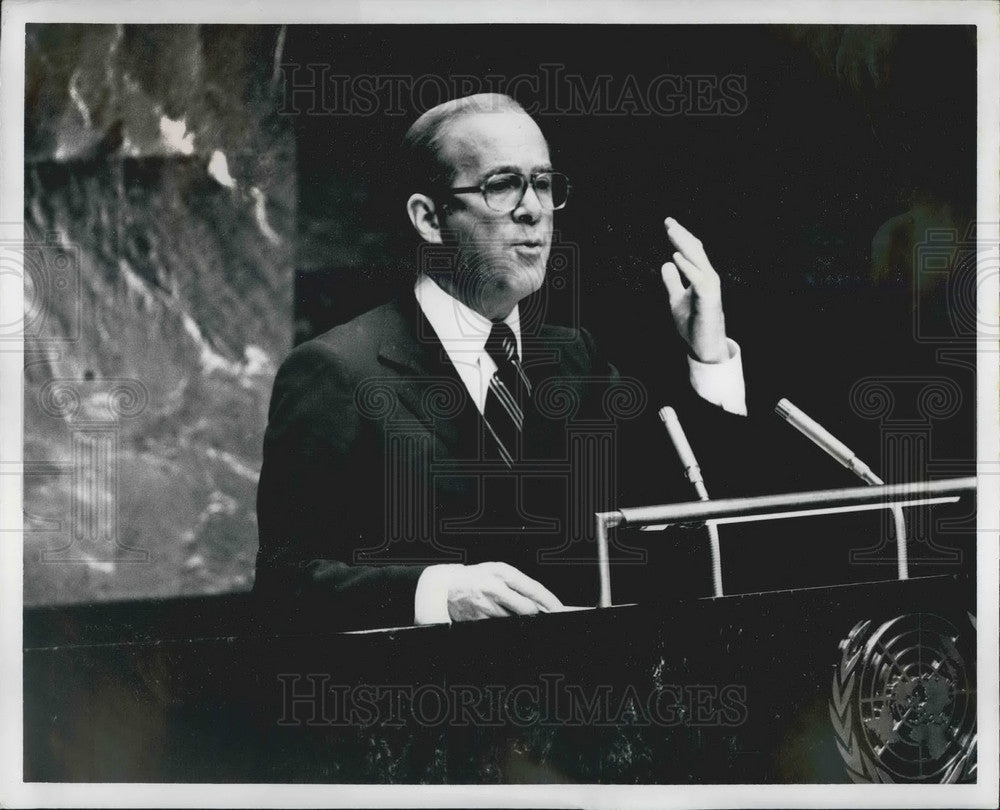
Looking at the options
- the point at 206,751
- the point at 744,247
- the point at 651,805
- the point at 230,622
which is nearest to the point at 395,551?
the point at 230,622

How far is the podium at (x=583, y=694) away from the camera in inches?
92.7

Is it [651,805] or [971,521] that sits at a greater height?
[971,521]

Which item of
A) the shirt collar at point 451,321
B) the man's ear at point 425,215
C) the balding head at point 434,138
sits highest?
the balding head at point 434,138

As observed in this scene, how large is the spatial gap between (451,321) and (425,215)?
264mm

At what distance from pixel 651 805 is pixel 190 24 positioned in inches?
87.6

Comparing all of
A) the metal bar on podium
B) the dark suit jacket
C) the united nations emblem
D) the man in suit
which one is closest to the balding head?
the man in suit

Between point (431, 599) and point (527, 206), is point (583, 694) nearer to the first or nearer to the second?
point (431, 599)

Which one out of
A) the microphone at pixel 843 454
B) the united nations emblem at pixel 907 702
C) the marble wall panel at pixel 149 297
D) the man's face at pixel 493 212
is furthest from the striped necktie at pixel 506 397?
the united nations emblem at pixel 907 702

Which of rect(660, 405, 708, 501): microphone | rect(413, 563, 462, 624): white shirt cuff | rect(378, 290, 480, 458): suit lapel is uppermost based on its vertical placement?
rect(378, 290, 480, 458): suit lapel

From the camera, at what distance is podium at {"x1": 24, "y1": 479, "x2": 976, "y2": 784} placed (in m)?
2.35

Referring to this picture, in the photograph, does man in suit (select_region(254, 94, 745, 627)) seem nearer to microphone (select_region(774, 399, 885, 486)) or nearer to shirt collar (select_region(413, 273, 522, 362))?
shirt collar (select_region(413, 273, 522, 362))

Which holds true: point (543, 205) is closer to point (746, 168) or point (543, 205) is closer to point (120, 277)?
point (746, 168)

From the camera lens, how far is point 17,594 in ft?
7.89

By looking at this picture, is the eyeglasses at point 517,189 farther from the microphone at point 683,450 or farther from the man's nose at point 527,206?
the microphone at point 683,450
